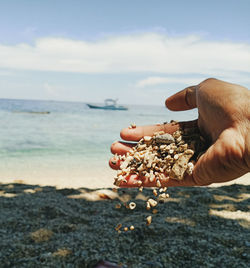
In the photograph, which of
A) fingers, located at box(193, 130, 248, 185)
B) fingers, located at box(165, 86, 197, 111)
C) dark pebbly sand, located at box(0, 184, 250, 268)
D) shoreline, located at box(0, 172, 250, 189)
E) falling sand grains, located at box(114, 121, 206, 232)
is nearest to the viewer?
fingers, located at box(193, 130, 248, 185)

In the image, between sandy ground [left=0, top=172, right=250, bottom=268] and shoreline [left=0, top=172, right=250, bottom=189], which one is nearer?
sandy ground [left=0, top=172, right=250, bottom=268]

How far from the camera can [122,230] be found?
3396 mm

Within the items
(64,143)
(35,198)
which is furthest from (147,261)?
(64,143)

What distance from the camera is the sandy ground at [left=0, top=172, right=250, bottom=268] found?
9.09ft

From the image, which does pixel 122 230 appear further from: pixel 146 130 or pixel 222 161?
pixel 222 161

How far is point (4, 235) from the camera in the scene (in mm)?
3311

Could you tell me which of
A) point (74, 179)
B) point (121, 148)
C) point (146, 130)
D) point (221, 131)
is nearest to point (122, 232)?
point (121, 148)

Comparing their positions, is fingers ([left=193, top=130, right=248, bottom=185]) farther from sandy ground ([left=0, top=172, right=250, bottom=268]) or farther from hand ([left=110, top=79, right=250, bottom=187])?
sandy ground ([left=0, top=172, right=250, bottom=268])

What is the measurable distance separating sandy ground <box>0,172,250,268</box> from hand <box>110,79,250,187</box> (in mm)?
792

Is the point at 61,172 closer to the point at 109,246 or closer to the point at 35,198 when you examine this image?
the point at 35,198

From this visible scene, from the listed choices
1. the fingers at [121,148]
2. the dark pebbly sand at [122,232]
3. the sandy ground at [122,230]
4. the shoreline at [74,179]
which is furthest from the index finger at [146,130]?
the shoreline at [74,179]

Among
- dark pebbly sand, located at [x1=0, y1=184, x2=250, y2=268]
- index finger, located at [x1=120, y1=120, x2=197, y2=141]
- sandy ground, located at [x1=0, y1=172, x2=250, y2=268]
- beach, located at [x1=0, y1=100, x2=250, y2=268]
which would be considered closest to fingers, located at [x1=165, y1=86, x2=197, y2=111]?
index finger, located at [x1=120, y1=120, x2=197, y2=141]

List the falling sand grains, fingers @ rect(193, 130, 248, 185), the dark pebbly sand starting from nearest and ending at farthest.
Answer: fingers @ rect(193, 130, 248, 185) → the falling sand grains → the dark pebbly sand

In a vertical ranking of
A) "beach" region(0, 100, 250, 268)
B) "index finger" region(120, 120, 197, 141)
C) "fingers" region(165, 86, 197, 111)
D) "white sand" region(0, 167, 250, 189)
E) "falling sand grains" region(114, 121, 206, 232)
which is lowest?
"white sand" region(0, 167, 250, 189)
